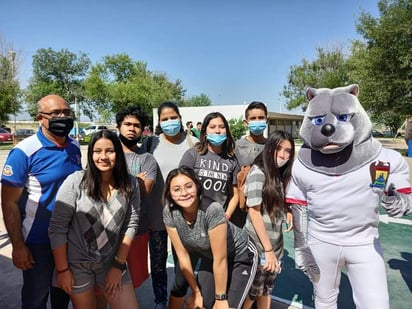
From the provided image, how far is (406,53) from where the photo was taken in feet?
49.9

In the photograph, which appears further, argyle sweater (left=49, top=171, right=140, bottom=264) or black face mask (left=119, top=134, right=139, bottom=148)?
black face mask (left=119, top=134, right=139, bottom=148)

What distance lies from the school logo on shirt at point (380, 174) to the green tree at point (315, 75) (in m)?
31.9

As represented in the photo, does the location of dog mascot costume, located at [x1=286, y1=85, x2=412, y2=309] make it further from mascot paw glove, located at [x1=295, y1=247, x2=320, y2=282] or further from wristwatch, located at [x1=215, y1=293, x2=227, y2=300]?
wristwatch, located at [x1=215, y1=293, x2=227, y2=300]

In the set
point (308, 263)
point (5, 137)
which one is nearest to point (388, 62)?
point (308, 263)

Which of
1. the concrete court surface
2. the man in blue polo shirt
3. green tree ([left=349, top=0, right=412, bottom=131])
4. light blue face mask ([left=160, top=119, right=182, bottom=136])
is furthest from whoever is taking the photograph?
green tree ([left=349, top=0, right=412, bottom=131])

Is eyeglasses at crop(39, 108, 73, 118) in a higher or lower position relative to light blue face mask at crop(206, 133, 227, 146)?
higher

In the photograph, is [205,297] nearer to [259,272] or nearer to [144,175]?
[259,272]

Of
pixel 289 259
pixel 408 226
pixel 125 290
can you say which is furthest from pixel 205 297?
pixel 408 226

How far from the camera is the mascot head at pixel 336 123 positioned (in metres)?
2.19

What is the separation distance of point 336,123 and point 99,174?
66.5 inches

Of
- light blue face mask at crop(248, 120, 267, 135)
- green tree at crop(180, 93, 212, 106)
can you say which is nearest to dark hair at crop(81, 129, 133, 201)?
light blue face mask at crop(248, 120, 267, 135)

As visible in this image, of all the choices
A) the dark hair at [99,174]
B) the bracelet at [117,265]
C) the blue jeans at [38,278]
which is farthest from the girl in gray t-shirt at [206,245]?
the blue jeans at [38,278]

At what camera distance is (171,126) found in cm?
304

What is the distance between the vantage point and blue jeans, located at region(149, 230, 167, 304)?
2944mm
